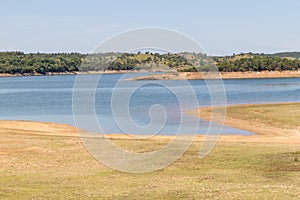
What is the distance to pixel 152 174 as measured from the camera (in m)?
22.8

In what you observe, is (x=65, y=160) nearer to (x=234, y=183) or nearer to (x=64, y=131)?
(x=234, y=183)

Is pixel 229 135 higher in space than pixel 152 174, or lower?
lower

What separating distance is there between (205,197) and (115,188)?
11.7 ft

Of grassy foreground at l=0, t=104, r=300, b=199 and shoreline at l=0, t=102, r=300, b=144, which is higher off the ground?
grassy foreground at l=0, t=104, r=300, b=199

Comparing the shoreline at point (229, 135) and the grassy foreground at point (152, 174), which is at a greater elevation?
the grassy foreground at point (152, 174)

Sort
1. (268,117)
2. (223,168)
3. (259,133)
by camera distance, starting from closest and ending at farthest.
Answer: (223,168) → (259,133) → (268,117)

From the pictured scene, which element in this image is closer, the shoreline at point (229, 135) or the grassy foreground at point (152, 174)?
the grassy foreground at point (152, 174)

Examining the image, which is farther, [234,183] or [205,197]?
[234,183]

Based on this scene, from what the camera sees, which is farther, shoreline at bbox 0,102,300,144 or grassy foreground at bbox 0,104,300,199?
shoreline at bbox 0,102,300,144

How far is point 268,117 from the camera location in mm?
54188

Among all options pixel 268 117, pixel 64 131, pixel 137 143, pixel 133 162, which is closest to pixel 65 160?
pixel 133 162

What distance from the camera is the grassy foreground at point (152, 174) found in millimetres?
18438

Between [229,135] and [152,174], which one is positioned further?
[229,135]

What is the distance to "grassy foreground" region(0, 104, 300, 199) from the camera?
18.4 meters
